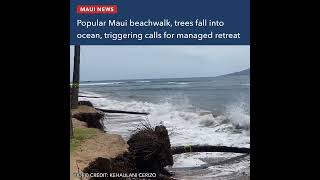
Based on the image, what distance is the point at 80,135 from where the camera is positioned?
997 cm

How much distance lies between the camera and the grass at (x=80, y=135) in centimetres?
919

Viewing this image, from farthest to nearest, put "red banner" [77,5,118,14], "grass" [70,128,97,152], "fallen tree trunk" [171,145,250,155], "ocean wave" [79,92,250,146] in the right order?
"ocean wave" [79,92,250,146] → "fallen tree trunk" [171,145,250,155] → "grass" [70,128,97,152] → "red banner" [77,5,118,14]

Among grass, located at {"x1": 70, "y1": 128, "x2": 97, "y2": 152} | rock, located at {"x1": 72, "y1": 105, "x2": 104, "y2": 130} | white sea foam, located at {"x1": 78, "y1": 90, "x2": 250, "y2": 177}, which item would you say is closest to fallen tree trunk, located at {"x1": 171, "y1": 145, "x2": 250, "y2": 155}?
white sea foam, located at {"x1": 78, "y1": 90, "x2": 250, "y2": 177}

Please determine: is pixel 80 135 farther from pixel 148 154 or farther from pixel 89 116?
pixel 89 116

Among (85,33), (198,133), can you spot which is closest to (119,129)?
(198,133)

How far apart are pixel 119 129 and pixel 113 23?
4371 millimetres

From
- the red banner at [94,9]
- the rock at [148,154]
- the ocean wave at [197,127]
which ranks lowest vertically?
the rock at [148,154]

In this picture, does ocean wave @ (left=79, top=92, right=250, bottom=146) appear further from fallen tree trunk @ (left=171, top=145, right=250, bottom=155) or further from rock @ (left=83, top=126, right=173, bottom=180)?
rock @ (left=83, top=126, right=173, bottom=180)

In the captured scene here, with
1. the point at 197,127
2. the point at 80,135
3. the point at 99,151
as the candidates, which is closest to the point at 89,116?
the point at 80,135

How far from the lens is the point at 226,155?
10.3 m

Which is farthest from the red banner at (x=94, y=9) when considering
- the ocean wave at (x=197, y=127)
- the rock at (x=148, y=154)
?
the ocean wave at (x=197, y=127)

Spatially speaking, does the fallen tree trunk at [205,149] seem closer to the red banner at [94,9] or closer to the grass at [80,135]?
the grass at [80,135]

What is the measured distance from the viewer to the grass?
→ 9.19 m

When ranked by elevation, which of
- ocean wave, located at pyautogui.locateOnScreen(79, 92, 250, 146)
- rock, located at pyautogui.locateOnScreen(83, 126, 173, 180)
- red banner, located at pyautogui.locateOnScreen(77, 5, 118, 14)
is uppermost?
red banner, located at pyautogui.locateOnScreen(77, 5, 118, 14)
